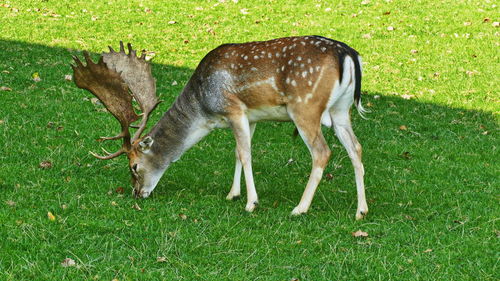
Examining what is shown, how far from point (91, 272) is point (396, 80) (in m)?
8.55

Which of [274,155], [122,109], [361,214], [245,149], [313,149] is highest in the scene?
[122,109]

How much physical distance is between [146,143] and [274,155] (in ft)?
6.72

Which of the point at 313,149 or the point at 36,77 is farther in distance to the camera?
the point at 36,77

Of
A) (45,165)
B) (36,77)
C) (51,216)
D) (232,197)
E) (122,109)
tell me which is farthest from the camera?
(36,77)

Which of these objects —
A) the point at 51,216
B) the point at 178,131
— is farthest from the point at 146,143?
the point at 51,216

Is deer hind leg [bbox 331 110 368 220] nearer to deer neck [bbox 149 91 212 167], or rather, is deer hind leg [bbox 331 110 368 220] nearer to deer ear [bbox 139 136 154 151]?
deer neck [bbox 149 91 212 167]

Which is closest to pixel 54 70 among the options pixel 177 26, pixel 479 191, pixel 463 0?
pixel 177 26

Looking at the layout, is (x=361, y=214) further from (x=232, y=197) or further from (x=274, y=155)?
(x=274, y=155)

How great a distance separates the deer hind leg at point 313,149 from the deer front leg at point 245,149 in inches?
17.9

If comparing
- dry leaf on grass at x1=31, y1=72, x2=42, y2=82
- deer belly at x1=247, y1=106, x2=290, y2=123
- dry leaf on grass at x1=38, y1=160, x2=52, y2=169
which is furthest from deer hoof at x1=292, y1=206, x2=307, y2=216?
dry leaf on grass at x1=31, y1=72, x2=42, y2=82

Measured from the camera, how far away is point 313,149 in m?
Result: 7.07

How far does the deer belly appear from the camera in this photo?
286 inches

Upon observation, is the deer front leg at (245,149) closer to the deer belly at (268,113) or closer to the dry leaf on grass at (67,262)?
the deer belly at (268,113)

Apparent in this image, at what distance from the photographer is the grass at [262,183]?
5879 mm
